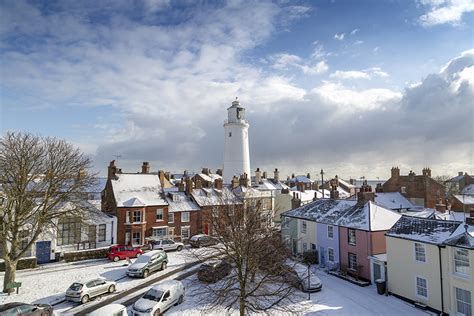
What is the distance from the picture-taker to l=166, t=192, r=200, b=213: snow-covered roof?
151 ft

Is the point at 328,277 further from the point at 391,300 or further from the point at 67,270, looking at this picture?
the point at 67,270

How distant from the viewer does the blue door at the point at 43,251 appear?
33.7m

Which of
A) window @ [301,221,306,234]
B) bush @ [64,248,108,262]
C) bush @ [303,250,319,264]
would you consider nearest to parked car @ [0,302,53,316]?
bush @ [64,248,108,262]

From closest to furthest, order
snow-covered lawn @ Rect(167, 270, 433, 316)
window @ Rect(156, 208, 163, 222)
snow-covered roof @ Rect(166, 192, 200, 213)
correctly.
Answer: snow-covered lawn @ Rect(167, 270, 433, 316) < window @ Rect(156, 208, 163, 222) < snow-covered roof @ Rect(166, 192, 200, 213)

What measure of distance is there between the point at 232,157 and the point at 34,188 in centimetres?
3935

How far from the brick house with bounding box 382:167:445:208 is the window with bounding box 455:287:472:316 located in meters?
30.5

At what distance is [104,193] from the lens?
45281 millimetres

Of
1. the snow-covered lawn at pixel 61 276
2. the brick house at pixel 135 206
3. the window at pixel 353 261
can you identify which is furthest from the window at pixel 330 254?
the brick house at pixel 135 206

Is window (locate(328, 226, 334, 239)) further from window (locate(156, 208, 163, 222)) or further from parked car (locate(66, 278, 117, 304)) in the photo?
window (locate(156, 208, 163, 222))

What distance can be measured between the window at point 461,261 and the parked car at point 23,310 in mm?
25963

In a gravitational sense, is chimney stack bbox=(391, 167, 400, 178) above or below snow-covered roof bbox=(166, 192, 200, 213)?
above

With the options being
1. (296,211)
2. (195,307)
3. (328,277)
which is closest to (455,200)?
(296,211)

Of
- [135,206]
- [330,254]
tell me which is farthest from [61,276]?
[330,254]

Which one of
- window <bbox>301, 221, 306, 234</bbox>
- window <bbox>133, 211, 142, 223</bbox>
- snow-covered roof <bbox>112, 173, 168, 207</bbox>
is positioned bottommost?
window <bbox>301, 221, 306, 234</bbox>
